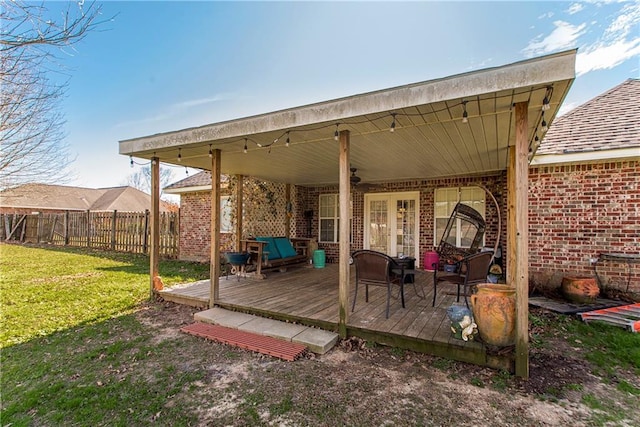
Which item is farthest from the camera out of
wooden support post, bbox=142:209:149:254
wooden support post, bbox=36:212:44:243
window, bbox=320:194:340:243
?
wooden support post, bbox=36:212:44:243

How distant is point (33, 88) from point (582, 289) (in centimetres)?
1038

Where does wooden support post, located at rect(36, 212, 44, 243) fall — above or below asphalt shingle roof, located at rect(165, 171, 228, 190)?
below

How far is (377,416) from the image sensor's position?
232cm

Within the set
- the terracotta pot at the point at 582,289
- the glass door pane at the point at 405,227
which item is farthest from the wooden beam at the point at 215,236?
the terracotta pot at the point at 582,289

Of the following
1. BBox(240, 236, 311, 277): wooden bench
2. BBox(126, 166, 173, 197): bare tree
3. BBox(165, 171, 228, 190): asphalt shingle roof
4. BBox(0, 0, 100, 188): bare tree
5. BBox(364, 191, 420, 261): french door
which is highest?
BBox(126, 166, 173, 197): bare tree

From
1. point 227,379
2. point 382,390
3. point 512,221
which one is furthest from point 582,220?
point 227,379

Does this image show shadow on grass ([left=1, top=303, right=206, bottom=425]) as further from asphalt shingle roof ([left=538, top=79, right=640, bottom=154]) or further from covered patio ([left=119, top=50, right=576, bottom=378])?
asphalt shingle roof ([left=538, top=79, right=640, bottom=154])

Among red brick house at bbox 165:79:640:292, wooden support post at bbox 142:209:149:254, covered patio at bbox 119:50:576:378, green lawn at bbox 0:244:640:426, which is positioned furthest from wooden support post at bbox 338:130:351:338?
wooden support post at bbox 142:209:149:254

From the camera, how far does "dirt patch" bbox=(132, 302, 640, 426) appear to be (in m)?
2.31

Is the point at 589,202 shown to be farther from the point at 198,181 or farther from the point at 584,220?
the point at 198,181

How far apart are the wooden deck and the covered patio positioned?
0.12 meters

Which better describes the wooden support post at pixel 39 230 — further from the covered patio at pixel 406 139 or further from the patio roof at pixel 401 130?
the covered patio at pixel 406 139

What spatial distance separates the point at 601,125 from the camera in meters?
6.16

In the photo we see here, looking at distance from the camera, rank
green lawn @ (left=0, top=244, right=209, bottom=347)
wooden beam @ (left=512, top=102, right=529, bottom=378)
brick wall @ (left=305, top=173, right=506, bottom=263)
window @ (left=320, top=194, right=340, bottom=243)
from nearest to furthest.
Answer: wooden beam @ (left=512, top=102, right=529, bottom=378) → green lawn @ (left=0, top=244, right=209, bottom=347) → brick wall @ (left=305, top=173, right=506, bottom=263) → window @ (left=320, top=194, right=340, bottom=243)
